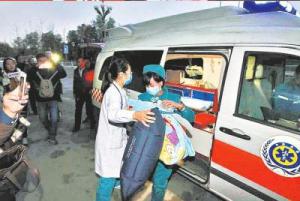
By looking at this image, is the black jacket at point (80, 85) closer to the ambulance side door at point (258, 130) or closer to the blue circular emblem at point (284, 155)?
the ambulance side door at point (258, 130)

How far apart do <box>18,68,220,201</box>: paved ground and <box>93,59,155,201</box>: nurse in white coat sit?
2.89 feet

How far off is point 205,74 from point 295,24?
2.34m

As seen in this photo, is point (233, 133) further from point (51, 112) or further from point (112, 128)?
point (51, 112)

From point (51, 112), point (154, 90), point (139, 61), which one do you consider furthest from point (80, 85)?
point (154, 90)

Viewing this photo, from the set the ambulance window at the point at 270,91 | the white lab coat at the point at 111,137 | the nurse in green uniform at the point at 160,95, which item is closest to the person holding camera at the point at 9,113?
the white lab coat at the point at 111,137

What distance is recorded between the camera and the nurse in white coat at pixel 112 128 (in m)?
2.15

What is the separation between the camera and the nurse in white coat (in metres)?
2.15

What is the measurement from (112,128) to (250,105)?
3.89 feet

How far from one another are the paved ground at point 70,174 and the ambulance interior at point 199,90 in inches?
14.2

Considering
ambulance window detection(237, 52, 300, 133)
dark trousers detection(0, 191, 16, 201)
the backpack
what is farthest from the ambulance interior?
the backpack

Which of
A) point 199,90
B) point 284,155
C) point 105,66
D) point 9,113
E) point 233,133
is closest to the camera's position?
point 9,113

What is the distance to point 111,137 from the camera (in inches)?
87.8

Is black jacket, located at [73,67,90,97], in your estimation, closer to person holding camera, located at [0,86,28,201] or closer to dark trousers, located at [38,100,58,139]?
dark trousers, located at [38,100,58,139]

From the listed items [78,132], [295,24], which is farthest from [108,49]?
[295,24]
